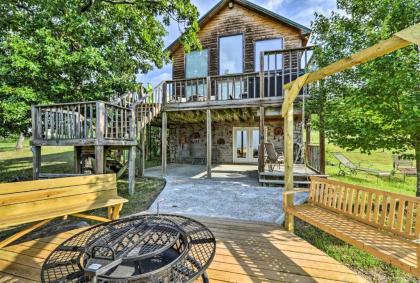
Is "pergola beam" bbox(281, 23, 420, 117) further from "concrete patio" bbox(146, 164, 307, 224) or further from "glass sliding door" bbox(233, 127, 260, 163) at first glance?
"glass sliding door" bbox(233, 127, 260, 163)

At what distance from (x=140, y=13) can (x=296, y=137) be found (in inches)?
352

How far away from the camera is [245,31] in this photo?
34.7 ft

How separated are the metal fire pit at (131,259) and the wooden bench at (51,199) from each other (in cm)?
126

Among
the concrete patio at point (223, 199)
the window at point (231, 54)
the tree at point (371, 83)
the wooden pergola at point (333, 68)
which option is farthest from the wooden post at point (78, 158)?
the window at point (231, 54)

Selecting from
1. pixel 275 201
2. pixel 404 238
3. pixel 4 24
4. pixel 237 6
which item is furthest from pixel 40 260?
pixel 237 6

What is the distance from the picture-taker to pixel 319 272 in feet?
7.29

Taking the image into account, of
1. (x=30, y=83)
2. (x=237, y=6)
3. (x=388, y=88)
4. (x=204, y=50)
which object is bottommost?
(x=388, y=88)

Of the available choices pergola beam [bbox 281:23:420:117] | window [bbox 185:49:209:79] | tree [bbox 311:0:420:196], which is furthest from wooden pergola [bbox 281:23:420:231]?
window [bbox 185:49:209:79]

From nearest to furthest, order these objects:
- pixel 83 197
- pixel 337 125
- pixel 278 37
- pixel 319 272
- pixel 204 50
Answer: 1. pixel 319 272
2. pixel 83 197
3. pixel 337 125
4. pixel 278 37
5. pixel 204 50

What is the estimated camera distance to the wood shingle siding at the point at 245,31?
10055 mm

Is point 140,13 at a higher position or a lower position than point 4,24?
higher

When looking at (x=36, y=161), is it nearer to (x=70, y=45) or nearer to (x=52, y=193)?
(x=52, y=193)

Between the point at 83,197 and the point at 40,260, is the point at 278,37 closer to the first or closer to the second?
the point at 83,197

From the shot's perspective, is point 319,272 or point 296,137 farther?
point 296,137
